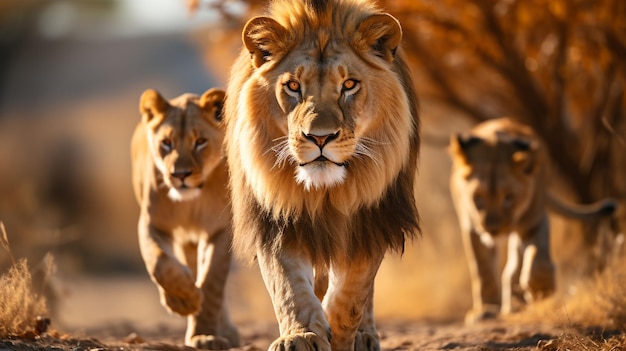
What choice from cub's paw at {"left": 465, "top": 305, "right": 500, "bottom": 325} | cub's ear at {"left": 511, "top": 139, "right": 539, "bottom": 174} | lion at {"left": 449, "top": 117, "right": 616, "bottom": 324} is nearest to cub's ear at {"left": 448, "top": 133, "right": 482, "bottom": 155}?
lion at {"left": 449, "top": 117, "right": 616, "bottom": 324}

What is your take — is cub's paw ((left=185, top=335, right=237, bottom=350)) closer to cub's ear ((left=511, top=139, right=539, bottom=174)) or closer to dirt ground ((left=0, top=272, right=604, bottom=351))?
dirt ground ((left=0, top=272, right=604, bottom=351))

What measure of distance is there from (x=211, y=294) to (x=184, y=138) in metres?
0.83

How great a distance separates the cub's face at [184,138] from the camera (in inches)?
215

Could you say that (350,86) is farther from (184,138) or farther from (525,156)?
(525,156)

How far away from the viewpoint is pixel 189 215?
5676 millimetres

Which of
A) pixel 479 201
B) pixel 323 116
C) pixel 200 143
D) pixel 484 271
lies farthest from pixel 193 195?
pixel 484 271

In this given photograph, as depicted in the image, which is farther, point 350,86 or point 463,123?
point 463,123

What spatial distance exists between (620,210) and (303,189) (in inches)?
195

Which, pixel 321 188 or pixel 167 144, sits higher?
pixel 167 144

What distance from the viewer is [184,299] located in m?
5.32

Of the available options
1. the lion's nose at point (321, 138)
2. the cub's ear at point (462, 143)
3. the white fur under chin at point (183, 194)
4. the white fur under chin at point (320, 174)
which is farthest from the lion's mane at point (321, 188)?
the cub's ear at point (462, 143)

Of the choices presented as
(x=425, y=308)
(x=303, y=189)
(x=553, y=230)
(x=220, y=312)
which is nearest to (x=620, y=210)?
(x=553, y=230)

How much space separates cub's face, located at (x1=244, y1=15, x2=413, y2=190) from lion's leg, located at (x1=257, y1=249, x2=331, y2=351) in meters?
0.35

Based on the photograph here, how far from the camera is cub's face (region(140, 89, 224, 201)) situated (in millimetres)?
5449
